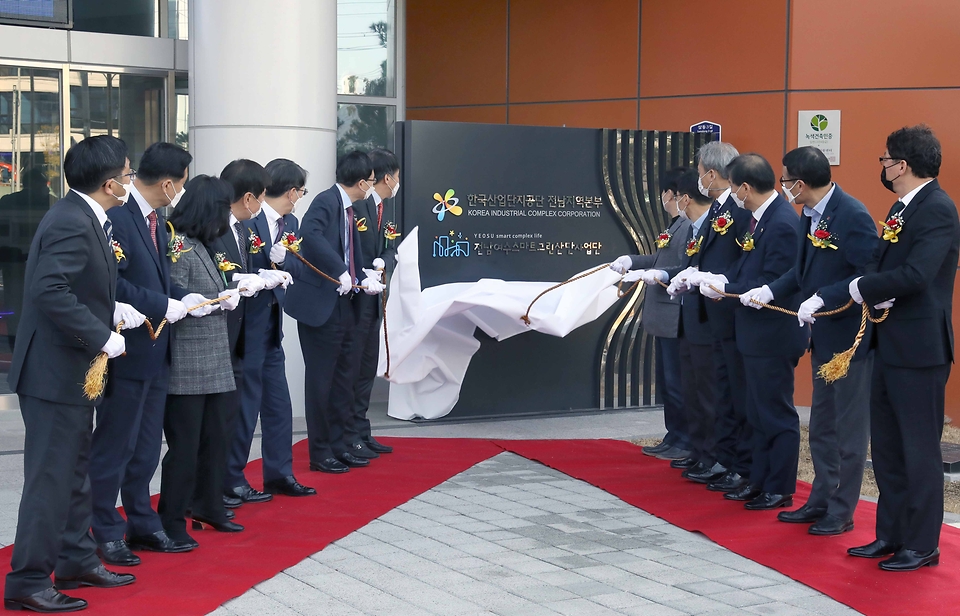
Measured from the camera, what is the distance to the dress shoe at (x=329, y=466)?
6.09 m

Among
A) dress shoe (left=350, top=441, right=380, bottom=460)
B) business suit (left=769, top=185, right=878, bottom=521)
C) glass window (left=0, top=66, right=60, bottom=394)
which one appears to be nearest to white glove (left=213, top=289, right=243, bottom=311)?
dress shoe (left=350, top=441, right=380, bottom=460)

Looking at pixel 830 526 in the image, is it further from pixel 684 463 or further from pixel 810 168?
pixel 810 168

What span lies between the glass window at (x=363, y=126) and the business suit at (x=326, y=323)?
4.61 meters

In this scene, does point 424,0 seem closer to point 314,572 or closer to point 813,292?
point 813,292

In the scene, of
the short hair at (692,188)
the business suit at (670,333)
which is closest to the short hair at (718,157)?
the short hair at (692,188)

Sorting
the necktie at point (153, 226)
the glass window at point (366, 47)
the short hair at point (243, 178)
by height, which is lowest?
the necktie at point (153, 226)

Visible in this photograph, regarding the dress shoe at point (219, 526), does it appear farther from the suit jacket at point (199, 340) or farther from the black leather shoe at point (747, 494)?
the black leather shoe at point (747, 494)

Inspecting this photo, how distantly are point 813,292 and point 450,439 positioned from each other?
9.63 ft

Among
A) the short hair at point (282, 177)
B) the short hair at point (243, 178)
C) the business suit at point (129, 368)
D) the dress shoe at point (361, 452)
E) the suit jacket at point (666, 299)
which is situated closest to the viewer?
the business suit at point (129, 368)

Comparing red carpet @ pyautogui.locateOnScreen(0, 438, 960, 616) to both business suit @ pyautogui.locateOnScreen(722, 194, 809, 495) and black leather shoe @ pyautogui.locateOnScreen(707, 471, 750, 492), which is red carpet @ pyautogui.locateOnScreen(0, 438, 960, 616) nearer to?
black leather shoe @ pyautogui.locateOnScreen(707, 471, 750, 492)

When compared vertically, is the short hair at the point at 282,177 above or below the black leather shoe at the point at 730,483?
above

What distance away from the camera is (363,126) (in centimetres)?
1071

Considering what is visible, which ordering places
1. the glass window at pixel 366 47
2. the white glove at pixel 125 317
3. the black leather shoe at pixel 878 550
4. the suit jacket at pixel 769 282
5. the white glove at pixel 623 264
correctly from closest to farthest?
the white glove at pixel 125 317, the black leather shoe at pixel 878 550, the suit jacket at pixel 769 282, the white glove at pixel 623 264, the glass window at pixel 366 47

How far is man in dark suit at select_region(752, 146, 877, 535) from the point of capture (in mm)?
4758
